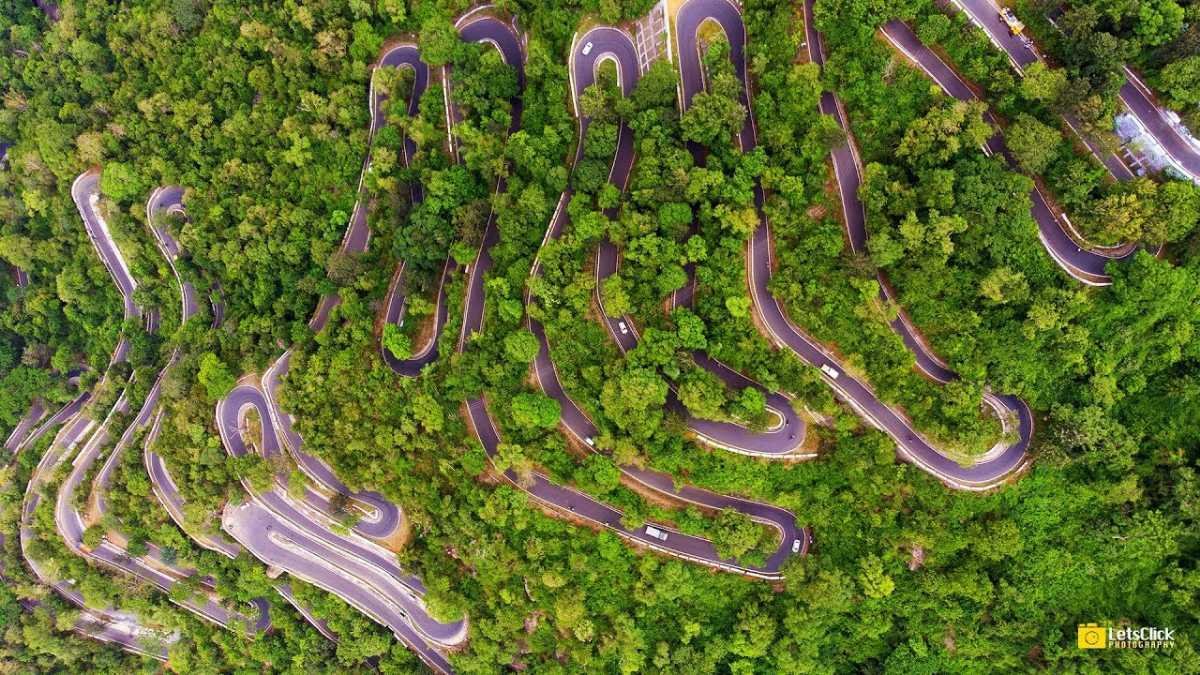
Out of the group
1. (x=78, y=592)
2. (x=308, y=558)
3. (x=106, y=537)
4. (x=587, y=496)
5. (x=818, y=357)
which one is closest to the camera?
(x=818, y=357)

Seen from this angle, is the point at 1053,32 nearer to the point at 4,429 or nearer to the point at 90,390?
the point at 90,390

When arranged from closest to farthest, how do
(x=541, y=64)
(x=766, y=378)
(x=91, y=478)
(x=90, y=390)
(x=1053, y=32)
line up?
(x=1053, y=32) < (x=766, y=378) < (x=541, y=64) < (x=91, y=478) < (x=90, y=390)

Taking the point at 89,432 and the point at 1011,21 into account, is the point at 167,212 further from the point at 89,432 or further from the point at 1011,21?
the point at 1011,21

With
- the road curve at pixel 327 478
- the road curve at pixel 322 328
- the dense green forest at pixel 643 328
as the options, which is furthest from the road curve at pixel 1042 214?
the road curve at pixel 327 478

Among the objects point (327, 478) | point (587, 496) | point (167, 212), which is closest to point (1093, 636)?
point (587, 496)

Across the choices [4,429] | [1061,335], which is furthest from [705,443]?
[4,429]

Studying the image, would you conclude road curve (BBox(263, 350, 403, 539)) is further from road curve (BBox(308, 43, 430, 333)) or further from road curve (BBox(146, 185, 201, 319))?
road curve (BBox(146, 185, 201, 319))
